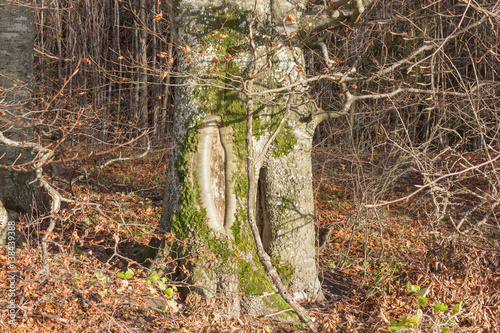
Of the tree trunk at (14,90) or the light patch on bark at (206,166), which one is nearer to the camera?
the light patch on bark at (206,166)

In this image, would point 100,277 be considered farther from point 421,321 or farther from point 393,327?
point 421,321

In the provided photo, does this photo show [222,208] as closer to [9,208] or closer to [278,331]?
[278,331]

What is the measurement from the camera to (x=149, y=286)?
3695 millimetres

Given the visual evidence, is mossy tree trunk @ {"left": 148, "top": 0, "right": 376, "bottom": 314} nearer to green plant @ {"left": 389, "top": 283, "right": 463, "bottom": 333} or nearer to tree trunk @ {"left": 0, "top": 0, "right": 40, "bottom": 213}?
green plant @ {"left": 389, "top": 283, "right": 463, "bottom": 333}

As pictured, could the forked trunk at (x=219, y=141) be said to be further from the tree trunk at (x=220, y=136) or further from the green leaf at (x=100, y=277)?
the green leaf at (x=100, y=277)

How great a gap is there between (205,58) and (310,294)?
2.73m

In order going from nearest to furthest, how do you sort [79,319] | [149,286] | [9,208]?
[79,319], [149,286], [9,208]

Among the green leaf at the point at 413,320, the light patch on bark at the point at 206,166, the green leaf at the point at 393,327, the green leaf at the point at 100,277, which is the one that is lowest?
the green leaf at the point at 393,327

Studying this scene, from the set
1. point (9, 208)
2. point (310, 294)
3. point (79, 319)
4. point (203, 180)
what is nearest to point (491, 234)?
point (310, 294)

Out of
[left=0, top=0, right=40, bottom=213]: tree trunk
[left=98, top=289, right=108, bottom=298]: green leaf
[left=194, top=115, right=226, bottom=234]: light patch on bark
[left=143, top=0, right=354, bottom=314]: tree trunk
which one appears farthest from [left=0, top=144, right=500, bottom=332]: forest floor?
[left=0, top=0, right=40, bottom=213]: tree trunk

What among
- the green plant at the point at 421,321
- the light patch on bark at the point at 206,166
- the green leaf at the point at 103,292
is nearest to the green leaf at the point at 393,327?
the green plant at the point at 421,321

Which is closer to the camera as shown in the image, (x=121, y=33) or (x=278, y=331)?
(x=278, y=331)

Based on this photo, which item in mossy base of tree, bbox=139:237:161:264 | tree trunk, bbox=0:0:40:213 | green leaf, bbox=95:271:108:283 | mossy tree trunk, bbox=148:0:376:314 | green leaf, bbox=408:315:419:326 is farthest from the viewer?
tree trunk, bbox=0:0:40:213

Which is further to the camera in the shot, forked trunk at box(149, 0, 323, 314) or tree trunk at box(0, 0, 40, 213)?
tree trunk at box(0, 0, 40, 213)
